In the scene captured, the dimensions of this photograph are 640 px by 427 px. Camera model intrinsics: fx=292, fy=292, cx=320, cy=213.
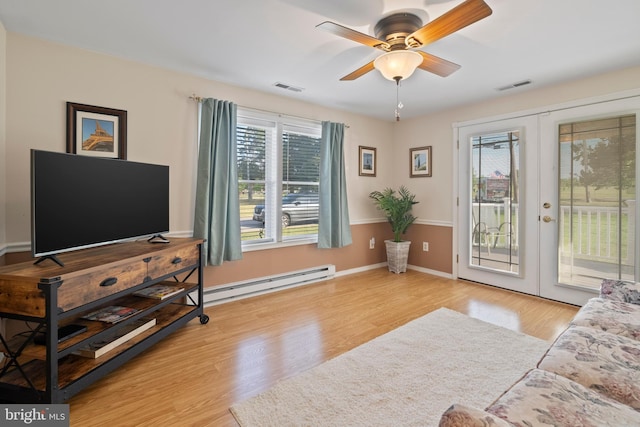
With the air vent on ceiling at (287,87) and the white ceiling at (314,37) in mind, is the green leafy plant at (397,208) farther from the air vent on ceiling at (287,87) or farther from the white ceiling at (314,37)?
the air vent on ceiling at (287,87)

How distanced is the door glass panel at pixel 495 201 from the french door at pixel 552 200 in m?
0.01

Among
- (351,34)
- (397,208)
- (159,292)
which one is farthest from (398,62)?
(397,208)

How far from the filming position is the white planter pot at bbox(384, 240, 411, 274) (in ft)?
15.0

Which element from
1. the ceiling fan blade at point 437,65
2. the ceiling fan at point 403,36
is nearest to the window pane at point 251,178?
the ceiling fan at point 403,36

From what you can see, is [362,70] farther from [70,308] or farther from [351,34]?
[70,308]

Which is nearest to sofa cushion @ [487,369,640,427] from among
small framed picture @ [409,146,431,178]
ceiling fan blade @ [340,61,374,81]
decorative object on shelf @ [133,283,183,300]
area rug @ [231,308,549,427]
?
area rug @ [231,308,549,427]

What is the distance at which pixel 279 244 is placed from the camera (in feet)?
12.4

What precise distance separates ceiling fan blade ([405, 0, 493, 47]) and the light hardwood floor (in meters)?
2.34

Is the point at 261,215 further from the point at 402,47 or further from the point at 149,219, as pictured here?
the point at 402,47

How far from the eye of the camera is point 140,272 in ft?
6.96

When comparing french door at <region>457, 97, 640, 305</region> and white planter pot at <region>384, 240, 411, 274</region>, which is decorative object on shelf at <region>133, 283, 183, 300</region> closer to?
white planter pot at <region>384, 240, 411, 274</region>

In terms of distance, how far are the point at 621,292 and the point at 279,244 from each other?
3.15 metres

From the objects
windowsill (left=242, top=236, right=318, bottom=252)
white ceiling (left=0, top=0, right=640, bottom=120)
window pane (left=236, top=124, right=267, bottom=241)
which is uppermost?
white ceiling (left=0, top=0, right=640, bottom=120)

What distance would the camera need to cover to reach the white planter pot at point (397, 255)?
15.0ft
